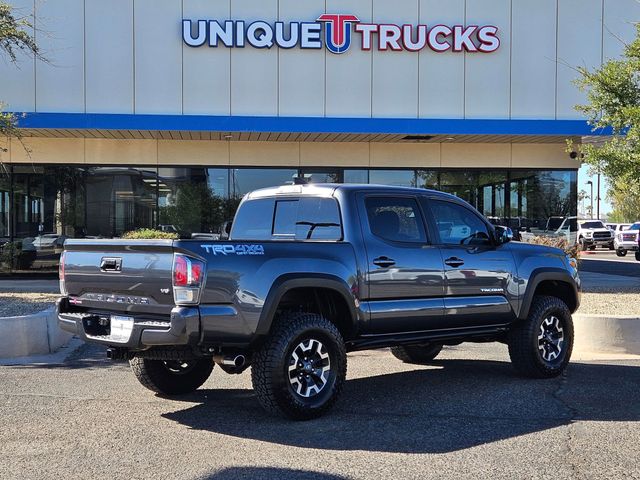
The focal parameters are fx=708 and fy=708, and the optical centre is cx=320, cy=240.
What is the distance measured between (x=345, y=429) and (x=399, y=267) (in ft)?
5.16

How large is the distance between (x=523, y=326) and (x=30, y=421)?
4825 mm

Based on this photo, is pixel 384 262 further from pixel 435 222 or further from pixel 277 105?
pixel 277 105

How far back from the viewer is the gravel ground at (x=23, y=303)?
1019 cm

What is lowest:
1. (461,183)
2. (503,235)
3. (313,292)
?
(313,292)

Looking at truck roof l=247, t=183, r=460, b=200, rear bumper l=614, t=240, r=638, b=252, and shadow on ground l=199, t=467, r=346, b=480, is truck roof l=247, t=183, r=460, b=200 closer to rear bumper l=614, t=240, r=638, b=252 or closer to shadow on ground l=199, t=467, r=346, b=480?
shadow on ground l=199, t=467, r=346, b=480

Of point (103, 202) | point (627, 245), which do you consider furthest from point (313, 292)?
point (627, 245)

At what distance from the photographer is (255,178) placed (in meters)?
18.1

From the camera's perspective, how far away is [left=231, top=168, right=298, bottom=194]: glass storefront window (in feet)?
59.0

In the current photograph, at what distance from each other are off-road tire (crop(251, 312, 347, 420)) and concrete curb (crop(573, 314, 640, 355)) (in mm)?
4606

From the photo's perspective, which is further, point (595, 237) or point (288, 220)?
point (595, 237)

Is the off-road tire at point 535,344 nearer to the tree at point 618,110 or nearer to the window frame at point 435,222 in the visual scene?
the window frame at point 435,222

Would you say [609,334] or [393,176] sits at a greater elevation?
[393,176]

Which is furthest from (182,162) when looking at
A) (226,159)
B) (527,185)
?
(527,185)

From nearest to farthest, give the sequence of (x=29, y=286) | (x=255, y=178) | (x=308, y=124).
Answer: (x=29, y=286) → (x=308, y=124) → (x=255, y=178)
